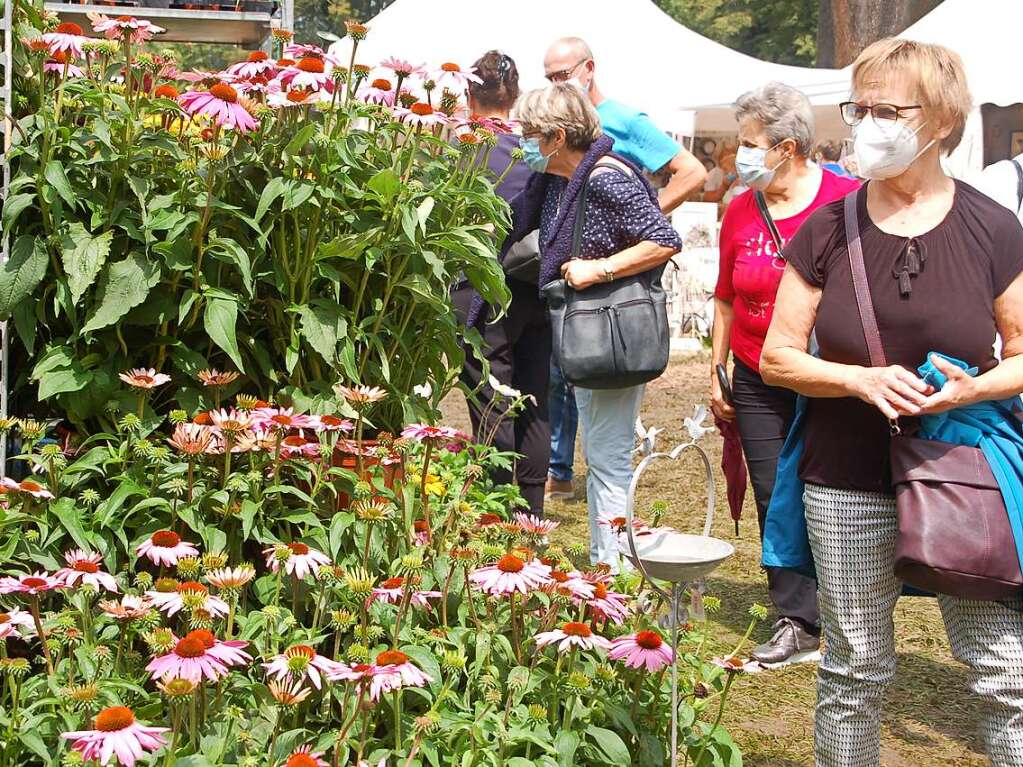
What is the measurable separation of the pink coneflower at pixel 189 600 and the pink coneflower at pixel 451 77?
1.56 metres

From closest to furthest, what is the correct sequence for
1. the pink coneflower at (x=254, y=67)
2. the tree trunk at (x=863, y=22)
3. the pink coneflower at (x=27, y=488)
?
the pink coneflower at (x=27, y=488) < the pink coneflower at (x=254, y=67) < the tree trunk at (x=863, y=22)

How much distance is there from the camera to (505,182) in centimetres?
521

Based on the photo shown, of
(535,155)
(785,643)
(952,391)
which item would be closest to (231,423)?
(952,391)

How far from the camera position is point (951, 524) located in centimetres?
257

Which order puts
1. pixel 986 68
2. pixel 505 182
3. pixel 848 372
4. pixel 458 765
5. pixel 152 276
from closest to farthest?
pixel 458 765
pixel 848 372
pixel 152 276
pixel 505 182
pixel 986 68

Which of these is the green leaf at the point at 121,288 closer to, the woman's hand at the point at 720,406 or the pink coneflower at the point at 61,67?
the pink coneflower at the point at 61,67

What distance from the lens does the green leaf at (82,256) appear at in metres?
2.79

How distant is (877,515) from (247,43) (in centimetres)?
401

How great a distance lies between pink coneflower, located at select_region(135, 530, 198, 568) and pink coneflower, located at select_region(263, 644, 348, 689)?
0.40 meters


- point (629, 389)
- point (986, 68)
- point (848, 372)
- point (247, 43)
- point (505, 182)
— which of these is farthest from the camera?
point (986, 68)

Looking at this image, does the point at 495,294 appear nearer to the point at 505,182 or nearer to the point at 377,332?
the point at 377,332

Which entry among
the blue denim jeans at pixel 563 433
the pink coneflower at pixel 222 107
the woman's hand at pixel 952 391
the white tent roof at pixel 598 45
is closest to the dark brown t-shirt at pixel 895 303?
the woman's hand at pixel 952 391

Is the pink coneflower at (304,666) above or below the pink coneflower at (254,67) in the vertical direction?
below

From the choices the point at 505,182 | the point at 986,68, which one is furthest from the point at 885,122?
the point at 986,68
